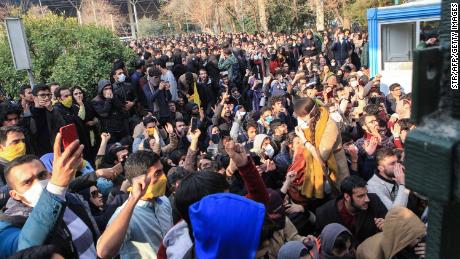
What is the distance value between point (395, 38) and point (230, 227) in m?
10.2

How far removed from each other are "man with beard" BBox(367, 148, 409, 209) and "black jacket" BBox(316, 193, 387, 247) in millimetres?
148

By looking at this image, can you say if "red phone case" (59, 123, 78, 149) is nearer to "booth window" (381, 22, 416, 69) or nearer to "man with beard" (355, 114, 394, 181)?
"man with beard" (355, 114, 394, 181)

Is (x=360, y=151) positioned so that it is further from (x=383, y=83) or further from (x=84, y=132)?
(x=383, y=83)

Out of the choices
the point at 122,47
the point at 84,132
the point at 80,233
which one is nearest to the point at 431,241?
the point at 80,233

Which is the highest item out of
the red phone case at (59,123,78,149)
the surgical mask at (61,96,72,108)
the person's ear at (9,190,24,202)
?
the red phone case at (59,123,78,149)

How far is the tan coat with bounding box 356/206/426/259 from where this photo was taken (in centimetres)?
274

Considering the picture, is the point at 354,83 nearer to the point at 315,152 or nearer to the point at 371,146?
the point at 371,146

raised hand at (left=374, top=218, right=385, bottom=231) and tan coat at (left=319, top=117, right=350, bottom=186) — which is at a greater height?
tan coat at (left=319, top=117, right=350, bottom=186)

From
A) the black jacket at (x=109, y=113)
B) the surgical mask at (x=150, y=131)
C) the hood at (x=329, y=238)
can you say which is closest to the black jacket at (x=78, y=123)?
the black jacket at (x=109, y=113)


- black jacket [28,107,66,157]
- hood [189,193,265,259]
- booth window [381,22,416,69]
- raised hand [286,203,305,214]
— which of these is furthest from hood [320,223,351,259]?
booth window [381,22,416,69]

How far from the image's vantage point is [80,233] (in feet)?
7.71

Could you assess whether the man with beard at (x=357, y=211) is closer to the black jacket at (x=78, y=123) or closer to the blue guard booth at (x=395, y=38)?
the black jacket at (x=78, y=123)

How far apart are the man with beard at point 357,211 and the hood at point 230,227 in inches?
69.7

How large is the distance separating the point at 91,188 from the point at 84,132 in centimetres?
255
